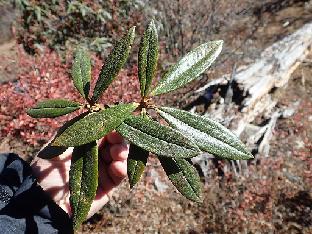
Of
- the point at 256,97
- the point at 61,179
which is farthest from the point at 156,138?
the point at 256,97

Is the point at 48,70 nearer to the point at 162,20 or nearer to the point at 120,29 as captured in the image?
the point at 120,29

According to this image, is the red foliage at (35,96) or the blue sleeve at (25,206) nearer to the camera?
the blue sleeve at (25,206)

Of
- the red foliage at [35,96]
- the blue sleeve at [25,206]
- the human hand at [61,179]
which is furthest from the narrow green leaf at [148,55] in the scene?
the red foliage at [35,96]

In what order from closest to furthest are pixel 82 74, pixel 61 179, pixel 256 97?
1. pixel 82 74
2. pixel 61 179
3. pixel 256 97

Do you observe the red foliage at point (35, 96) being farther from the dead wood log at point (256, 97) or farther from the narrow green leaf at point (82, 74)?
the narrow green leaf at point (82, 74)

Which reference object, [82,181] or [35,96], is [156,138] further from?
[35,96]

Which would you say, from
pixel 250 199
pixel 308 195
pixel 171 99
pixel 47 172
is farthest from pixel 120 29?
pixel 47 172
